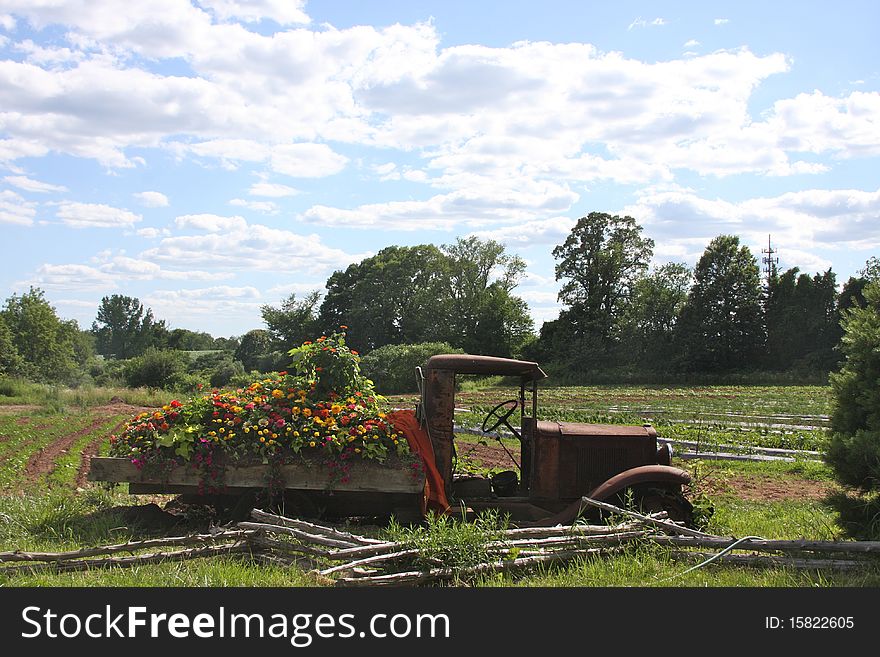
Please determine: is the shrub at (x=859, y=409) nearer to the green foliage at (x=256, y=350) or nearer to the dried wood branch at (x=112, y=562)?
the dried wood branch at (x=112, y=562)

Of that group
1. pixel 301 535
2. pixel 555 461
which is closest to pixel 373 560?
pixel 301 535

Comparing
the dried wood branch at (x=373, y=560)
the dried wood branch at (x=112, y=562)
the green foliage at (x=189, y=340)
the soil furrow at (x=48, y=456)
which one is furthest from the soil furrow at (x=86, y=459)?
the green foliage at (x=189, y=340)

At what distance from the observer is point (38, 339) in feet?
183

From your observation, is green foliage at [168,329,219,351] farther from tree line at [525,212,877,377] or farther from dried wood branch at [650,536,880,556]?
dried wood branch at [650,536,880,556]

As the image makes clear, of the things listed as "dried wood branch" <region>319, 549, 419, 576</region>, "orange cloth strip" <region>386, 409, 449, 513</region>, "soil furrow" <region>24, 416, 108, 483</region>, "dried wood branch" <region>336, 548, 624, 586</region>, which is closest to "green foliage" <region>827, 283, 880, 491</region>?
"dried wood branch" <region>336, 548, 624, 586</region>

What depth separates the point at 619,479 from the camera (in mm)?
7059

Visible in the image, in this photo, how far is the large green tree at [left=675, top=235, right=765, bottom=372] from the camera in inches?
1925

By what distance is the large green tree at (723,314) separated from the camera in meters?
48.9

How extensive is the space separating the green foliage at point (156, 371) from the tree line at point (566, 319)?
14 centimetres

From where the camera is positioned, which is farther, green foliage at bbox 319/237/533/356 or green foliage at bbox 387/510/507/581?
green foliage at bbox 319/237/533/356

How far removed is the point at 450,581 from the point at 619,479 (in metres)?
2.55

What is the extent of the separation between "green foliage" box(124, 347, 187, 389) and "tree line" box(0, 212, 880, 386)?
0.14 metres

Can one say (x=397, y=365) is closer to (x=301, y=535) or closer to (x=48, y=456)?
(x=48, y=456)
